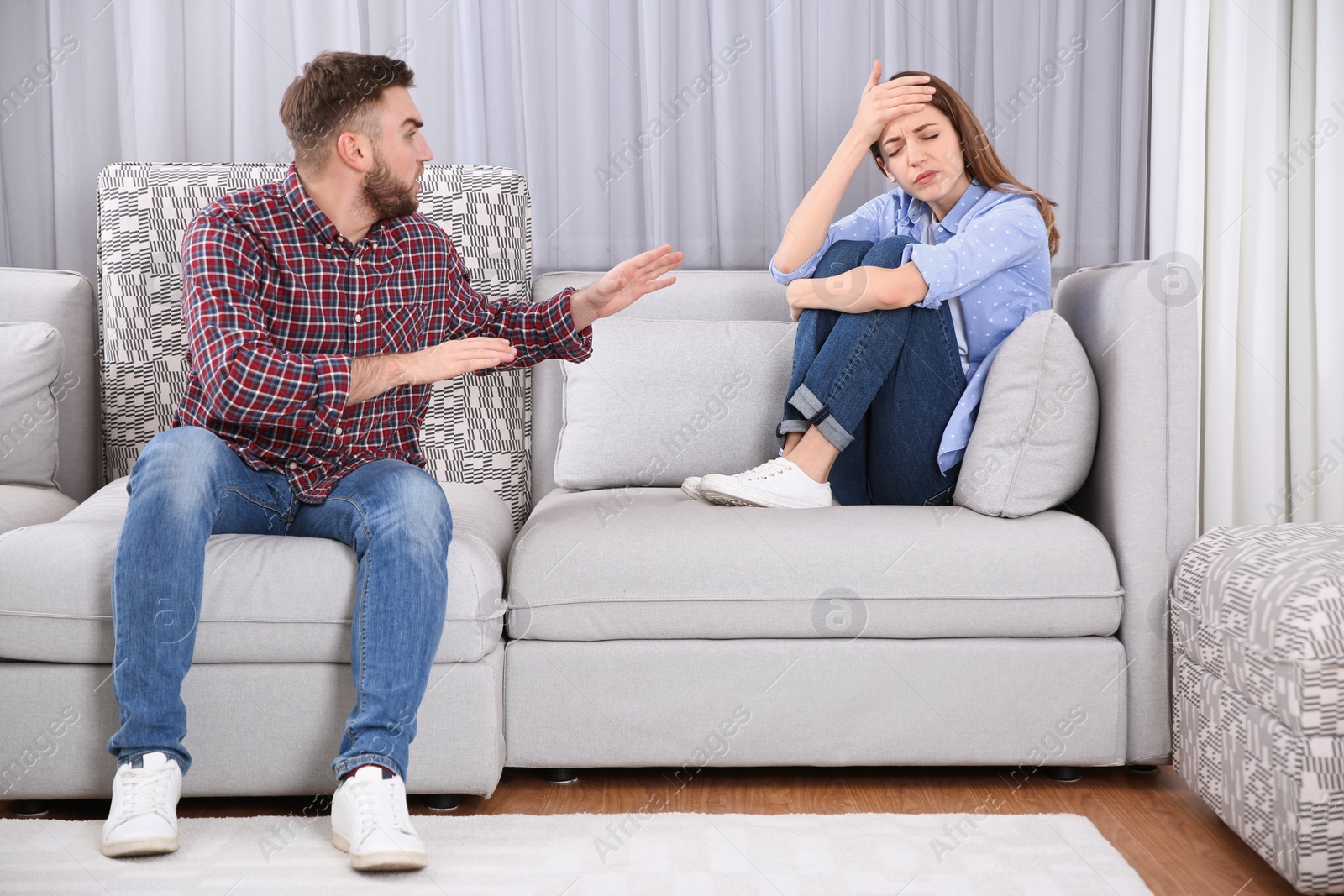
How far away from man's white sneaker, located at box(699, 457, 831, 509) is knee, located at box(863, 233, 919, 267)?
1.17 feet

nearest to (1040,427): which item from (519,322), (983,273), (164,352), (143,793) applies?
(983,273)

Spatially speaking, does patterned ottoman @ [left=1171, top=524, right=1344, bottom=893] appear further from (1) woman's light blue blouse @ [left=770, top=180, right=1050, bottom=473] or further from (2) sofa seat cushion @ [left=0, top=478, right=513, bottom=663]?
(2) sofa seat cushion @ [left=0, top=478, right=513, bottom=663]

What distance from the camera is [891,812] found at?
56.9 inches

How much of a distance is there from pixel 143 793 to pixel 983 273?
139 cm

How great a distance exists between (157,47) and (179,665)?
5.48 ft

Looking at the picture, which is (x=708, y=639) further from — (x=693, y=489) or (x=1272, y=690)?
(x=1272, y=690)

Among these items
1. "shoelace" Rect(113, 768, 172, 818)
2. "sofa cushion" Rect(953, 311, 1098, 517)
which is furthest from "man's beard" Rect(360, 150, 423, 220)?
"sofa cushion" Rect(953, 311, 1098, 517)

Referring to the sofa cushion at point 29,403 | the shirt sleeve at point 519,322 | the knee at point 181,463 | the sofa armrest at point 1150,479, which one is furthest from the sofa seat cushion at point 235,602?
the sofa armrest at point 1150,479

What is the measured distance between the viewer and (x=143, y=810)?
1.24 m

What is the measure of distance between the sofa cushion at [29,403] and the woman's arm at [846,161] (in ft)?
4.45

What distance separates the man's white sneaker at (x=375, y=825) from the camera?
3.93 ft

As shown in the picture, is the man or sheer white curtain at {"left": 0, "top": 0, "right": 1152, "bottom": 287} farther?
sheer white curtain at {"left": 0, "top": 0, "right": 1152, "bottom": 287}

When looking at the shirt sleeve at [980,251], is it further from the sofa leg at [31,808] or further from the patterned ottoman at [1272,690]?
A: the sofa leg at [31,808]

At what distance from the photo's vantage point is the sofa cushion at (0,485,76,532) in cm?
165
